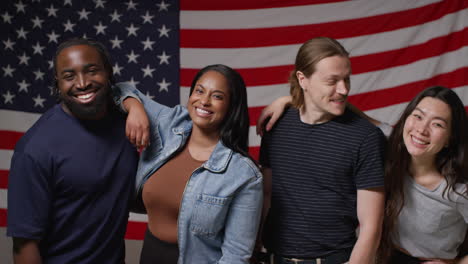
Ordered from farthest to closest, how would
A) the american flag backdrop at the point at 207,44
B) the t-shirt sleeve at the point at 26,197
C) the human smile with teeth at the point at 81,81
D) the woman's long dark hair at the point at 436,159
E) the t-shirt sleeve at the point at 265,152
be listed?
1. the american flag backdrop at the point at 207,44
2. the t-shirt sleeve at the point at 265,152
3. the woman's long dark hair at the point at 436,159
4. the human smile with teeth at the point at 81,81
5. the t-shirt sleeve at the point at 26,197

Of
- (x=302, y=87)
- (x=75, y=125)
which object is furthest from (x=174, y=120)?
(x=302, y=87)

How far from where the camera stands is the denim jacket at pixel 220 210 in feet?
5.26

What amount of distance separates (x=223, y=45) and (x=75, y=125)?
77.5 inches

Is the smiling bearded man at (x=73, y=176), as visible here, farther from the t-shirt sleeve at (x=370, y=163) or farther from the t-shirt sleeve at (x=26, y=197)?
the t-shirt sleeve at (x=370, y=163)

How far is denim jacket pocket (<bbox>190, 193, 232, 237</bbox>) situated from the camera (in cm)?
160

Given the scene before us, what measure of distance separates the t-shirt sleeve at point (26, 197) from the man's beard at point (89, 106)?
235 millimetres

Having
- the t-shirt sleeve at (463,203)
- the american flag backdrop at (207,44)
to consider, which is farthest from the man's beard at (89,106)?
the american flag backdrop at (207,44)

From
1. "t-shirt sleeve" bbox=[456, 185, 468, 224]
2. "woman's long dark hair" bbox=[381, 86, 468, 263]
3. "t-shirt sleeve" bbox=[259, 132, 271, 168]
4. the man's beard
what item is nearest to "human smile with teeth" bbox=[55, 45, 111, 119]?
the man's beard

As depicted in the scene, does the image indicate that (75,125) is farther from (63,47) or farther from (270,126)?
(270,126)

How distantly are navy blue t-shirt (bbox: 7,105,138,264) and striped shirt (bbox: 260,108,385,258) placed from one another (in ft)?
2.01

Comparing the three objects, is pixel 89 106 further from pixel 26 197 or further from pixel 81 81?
pixel 26 197

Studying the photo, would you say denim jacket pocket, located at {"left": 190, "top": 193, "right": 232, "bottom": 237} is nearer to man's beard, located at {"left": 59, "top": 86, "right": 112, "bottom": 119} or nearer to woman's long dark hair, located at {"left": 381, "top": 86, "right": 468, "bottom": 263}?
man's beard, located at {"left": 59, "top": 86, "right": 112, "bottom": 119}

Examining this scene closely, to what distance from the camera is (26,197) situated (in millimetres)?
1455

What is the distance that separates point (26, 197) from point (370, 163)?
1205 millimetres
